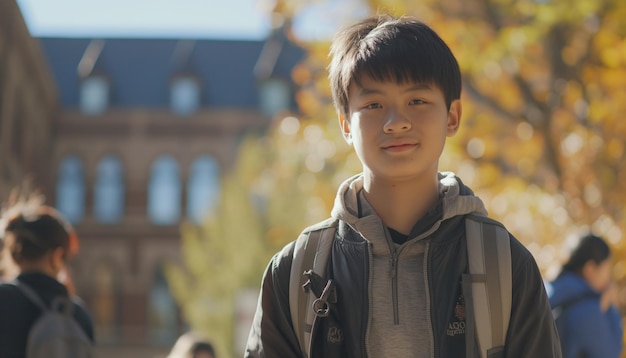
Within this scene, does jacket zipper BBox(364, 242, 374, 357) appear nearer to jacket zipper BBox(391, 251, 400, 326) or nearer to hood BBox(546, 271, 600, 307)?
jacket zipper BBox(391, 251, 400, 326)

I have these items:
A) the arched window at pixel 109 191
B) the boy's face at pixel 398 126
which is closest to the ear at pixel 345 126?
the boy's face at pixel 398 126

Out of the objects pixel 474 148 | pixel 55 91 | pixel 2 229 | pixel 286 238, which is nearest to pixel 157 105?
pixel 55 91

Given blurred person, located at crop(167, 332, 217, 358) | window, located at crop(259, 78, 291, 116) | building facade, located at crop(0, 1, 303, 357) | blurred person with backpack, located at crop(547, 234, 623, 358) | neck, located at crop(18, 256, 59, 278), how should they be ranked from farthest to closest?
window, located at crop(259, 78, 291, 116), building facade, located at crop(0, 1, 303, 357), blurred person, located at crop(167, 332, 217, 358), blurred person with backpack, located at crop(547, 234, 623, 358), neck, located at crop(18, 256, 59, 278)

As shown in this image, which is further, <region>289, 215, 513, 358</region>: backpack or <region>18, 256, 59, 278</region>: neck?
<region>18, 256, 59, 278</region>: neck

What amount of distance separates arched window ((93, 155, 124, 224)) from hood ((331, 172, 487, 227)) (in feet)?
123

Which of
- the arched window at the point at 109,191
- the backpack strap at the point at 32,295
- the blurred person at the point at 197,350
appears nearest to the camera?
the backpack strap at the point at 32,295

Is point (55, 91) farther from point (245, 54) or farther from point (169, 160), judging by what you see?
point (245, 54)

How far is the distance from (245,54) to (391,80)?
1582 inches

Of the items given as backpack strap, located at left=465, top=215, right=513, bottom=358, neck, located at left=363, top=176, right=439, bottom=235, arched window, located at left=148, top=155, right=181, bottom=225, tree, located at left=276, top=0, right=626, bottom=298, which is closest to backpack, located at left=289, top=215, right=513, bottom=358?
backpack strap, located at left=465, top=215, right=513, bottom=358

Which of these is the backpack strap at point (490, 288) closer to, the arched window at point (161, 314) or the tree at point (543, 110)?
the tree at point (543, 110)

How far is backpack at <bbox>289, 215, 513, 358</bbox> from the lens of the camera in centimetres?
234

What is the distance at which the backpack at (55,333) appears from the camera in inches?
159

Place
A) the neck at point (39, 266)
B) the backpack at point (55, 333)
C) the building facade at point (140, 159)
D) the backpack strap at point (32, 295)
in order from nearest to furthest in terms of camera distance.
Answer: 1. the backpack at point (55, 333)
2. the backpack strap at point (32, 295)
3. the neck at point (39, 266)
4. the building facade at point (140, 159)

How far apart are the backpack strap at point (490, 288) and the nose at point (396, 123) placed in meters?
0.29
